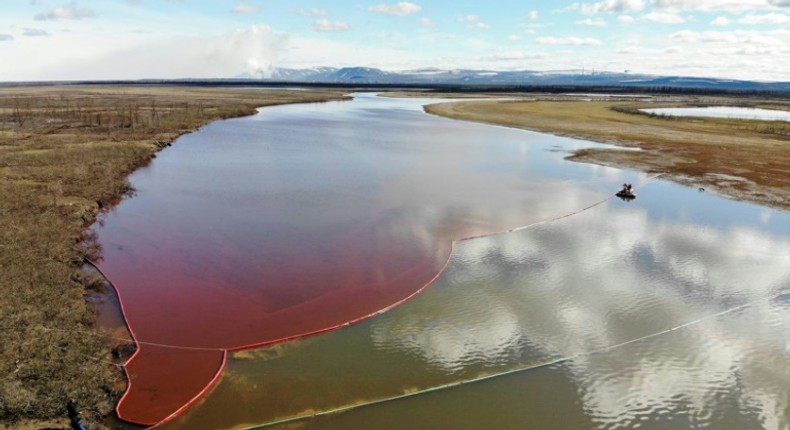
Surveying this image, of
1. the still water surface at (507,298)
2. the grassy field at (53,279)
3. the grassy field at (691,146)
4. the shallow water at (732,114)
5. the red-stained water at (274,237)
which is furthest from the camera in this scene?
the shallow water at (732,114)

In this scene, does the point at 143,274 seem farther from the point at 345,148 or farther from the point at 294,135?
the point at 294,135

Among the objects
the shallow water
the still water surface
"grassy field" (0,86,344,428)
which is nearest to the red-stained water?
the still water surface

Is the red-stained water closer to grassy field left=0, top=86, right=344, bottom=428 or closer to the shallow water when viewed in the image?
grassy field left=0, top=86, right=344, bottom=428

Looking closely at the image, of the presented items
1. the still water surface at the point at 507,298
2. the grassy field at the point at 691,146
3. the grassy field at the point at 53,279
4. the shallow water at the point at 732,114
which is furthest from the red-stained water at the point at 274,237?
the shallow water at the point at 732,114

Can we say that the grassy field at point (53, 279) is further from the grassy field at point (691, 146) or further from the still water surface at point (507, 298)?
the grassy field at point (691, 146)

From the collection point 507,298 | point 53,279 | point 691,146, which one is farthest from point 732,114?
point 53,279

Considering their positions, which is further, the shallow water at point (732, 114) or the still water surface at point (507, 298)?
the shallow water at point (732, 114)
